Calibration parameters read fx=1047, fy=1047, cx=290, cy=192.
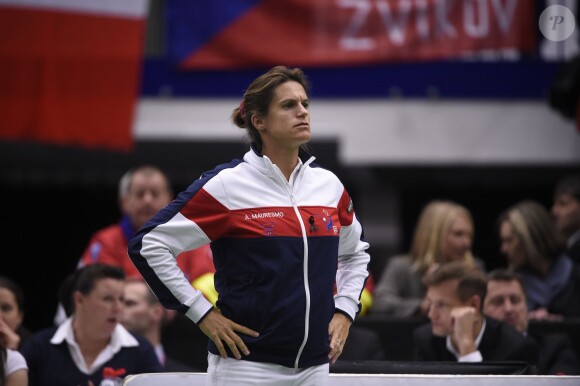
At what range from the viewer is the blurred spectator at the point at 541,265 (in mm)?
6043

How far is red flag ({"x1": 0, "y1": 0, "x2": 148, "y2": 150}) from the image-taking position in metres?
8.69

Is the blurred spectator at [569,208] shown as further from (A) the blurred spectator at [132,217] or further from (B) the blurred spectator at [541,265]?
(A) the blurred spectator at [132,217]

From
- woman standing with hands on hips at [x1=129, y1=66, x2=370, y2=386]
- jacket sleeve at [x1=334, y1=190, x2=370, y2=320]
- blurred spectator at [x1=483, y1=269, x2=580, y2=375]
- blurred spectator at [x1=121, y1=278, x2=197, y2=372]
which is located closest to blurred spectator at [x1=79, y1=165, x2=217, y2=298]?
blurred spectator at [x1=121, y1=278, x2=197, y2=372]

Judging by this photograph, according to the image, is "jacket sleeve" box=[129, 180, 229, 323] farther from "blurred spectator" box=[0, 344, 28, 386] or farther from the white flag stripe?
the white flag stripe

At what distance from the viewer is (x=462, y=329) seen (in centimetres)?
493

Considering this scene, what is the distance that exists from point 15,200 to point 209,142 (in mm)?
2895

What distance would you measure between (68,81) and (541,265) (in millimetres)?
4421

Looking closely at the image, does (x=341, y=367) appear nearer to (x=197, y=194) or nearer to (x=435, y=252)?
(x=197, y=194)

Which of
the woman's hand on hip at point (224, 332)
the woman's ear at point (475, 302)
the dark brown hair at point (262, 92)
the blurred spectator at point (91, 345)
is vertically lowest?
the blurred spectator at point (91, 345)

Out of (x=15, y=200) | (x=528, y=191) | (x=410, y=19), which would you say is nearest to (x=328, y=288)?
(x=410, y=19)

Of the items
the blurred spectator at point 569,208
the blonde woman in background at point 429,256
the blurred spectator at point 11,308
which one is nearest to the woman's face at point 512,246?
the blonde woman in background at point 429,256

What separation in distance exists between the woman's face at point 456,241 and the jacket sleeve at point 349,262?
2.59 meters

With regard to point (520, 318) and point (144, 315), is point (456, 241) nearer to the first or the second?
point (520, 318)

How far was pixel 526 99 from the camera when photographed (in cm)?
899
